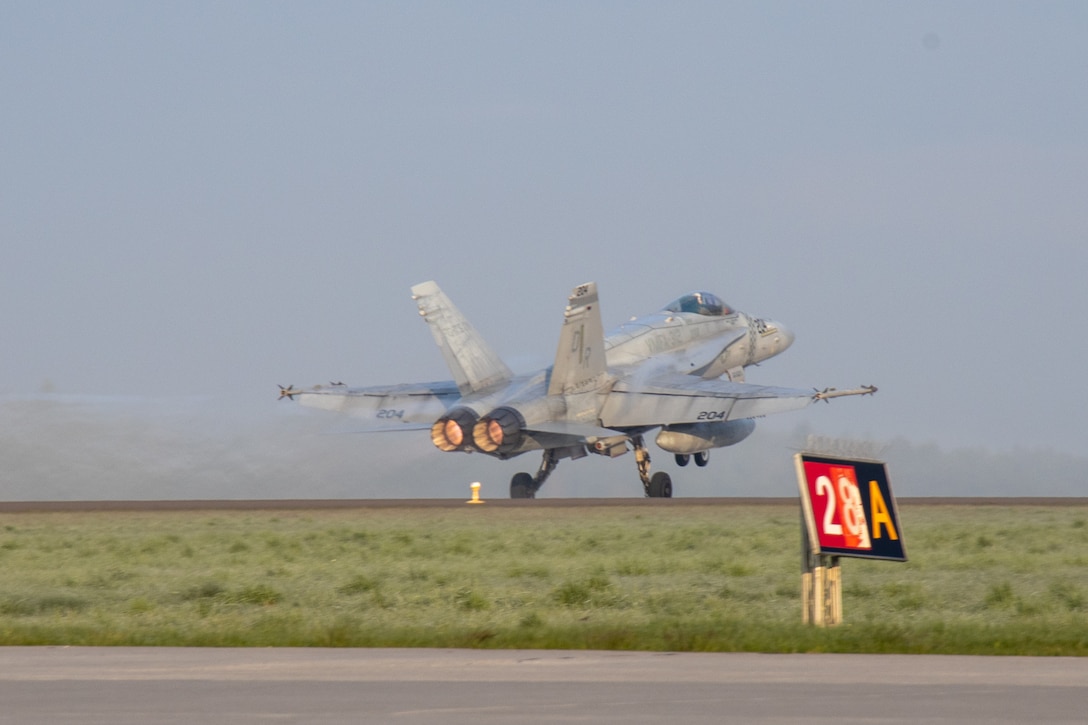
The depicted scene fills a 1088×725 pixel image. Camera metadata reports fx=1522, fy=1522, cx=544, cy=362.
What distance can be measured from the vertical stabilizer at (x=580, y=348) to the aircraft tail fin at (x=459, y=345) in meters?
2.31

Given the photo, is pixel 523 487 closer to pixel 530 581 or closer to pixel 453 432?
pixel 453 432

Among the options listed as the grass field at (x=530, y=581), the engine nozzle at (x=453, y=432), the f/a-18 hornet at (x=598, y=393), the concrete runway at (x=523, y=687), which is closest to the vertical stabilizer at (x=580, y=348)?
the f/a-18 hornet at (x=598, y=393)

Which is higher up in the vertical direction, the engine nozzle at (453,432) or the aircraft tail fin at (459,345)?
the aircraft tail fin at (459,345)

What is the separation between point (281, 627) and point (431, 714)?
22.9 feet

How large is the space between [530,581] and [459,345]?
24.7 metres

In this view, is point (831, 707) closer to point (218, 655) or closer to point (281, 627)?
point (218, 655)

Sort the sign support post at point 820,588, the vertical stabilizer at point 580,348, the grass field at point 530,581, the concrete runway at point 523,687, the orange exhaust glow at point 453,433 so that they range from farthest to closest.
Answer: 1. the vertical stabilizer at point 580,348
2. the orange exhaust glow at point 453,433
3. the grass field at point 530,581
4. the sign support post at point 820,588
5. the concrete runway at point 523,687

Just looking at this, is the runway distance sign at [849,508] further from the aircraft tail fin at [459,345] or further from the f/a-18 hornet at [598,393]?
the aircraft tail fin at [459,345]

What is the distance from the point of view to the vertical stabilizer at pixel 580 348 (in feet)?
141

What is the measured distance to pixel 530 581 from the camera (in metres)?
21.4

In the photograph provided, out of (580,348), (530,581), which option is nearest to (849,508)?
(530,581)

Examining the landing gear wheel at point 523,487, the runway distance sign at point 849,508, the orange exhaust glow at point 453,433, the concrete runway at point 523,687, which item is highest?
the orange exhaust glow at point 453,433

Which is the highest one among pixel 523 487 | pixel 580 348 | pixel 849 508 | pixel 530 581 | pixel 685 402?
pixel 580 348

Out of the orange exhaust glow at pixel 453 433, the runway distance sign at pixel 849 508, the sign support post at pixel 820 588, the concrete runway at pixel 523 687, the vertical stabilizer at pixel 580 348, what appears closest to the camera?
the concrete runway at pixel 523 687
